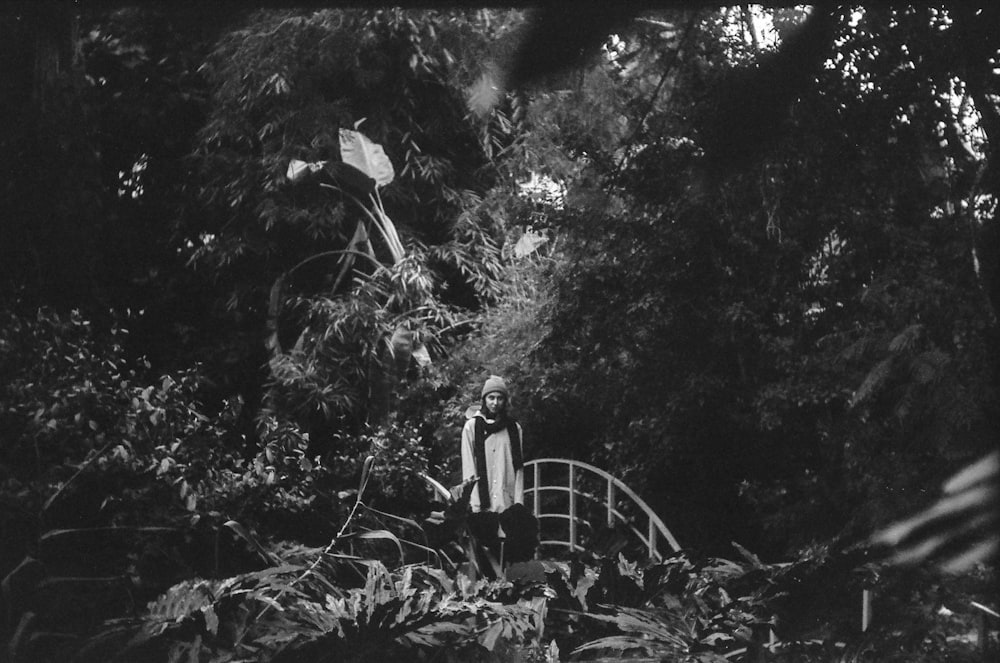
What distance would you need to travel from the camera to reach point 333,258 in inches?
153

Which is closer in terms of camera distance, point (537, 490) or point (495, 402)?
point (495, 402)

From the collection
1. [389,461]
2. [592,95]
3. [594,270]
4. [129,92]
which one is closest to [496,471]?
[389,461]

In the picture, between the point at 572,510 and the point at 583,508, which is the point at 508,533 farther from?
the point at 583,508

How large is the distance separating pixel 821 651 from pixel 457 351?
2069 millimetres

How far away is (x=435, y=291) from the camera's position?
3971mm

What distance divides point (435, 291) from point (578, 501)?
3.31 feet

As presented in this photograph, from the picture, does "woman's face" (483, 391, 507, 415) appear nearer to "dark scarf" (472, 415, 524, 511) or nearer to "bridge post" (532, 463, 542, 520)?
"dark scarf" (472, 415, 524, 511)

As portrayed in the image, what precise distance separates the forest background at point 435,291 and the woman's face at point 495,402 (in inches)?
10.2

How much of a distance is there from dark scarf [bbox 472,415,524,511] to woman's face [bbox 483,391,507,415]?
0.02 meters

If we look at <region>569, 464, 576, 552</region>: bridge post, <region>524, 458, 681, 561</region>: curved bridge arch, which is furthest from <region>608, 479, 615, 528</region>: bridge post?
<region>569, 464, 576, 552</region>: bridge post

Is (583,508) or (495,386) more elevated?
(495,386)

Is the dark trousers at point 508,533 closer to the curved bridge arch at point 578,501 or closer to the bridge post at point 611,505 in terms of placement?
the curved bridge arch at point 578,501

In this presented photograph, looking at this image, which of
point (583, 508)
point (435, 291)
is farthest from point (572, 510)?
point (435, 291)

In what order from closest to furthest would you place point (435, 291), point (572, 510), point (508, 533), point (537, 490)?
point (508, 533), point (572, 510), point (537, 490), point (435, 291)
